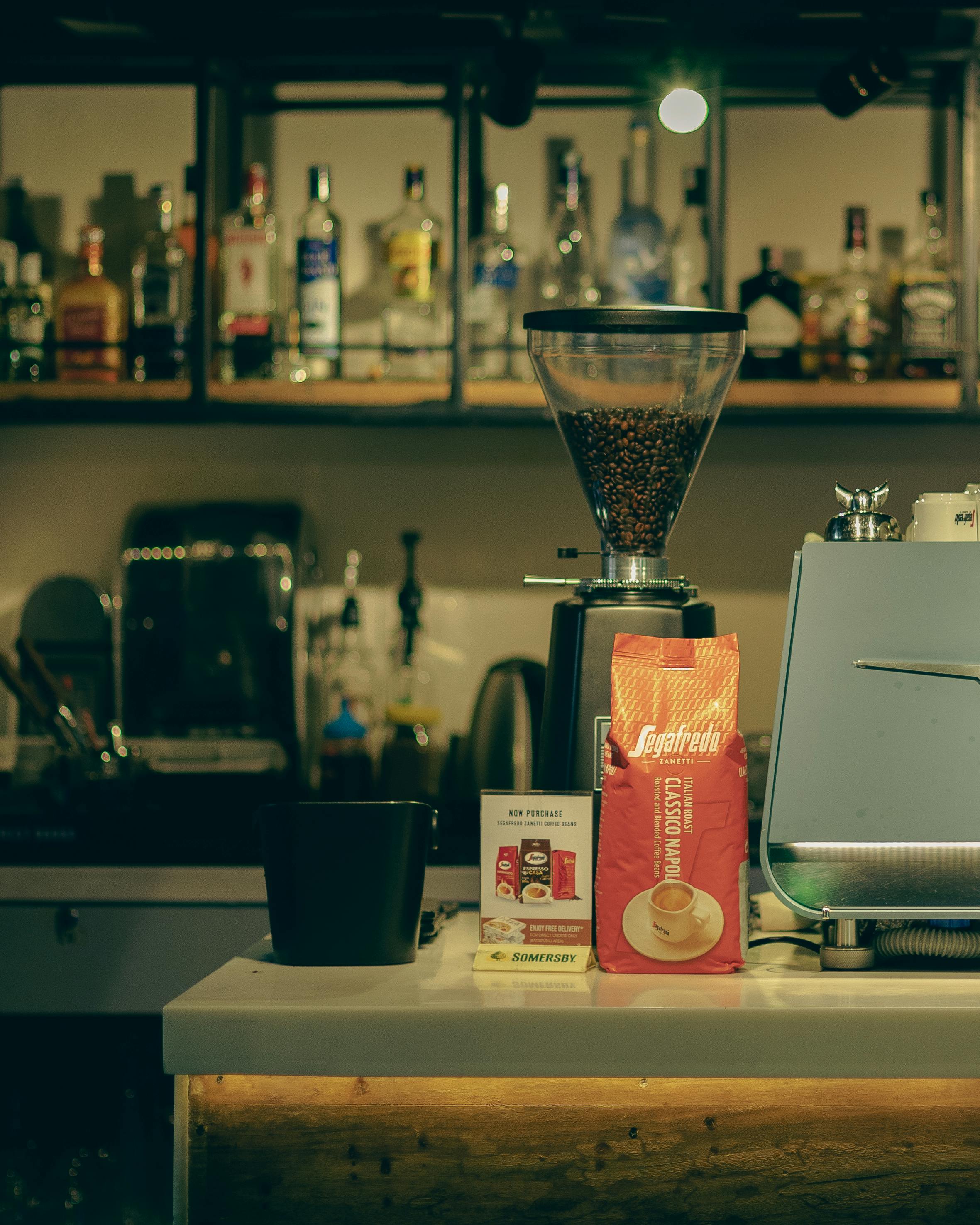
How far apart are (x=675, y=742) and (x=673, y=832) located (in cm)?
6

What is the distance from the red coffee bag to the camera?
0.85 m

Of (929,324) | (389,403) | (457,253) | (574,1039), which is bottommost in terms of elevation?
(574,1039)

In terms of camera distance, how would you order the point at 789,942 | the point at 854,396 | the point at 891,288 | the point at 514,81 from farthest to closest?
the point at 891,288 < the point at 854,396 < the point at 514,81 < the point at 789,942

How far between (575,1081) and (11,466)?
1.79 metres

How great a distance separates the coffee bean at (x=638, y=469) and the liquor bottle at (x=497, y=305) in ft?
3.07

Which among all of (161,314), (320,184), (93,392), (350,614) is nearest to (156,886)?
(350,614)

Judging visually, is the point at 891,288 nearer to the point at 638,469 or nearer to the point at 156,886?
the point at 638,469

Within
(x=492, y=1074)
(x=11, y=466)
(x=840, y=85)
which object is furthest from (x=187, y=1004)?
(x=11, y=466)

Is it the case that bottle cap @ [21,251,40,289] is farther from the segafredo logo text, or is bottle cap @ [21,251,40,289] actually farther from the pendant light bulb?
the segafredo logo text

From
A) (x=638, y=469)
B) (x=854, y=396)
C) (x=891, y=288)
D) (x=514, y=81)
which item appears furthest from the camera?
(x=891, y=288)

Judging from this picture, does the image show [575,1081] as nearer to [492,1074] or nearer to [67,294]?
[492,1074]

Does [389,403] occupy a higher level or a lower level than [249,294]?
lower

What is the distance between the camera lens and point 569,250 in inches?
84.1

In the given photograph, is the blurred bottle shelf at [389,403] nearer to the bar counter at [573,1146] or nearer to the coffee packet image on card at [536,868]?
the coffee packet image on card at [536,868]
